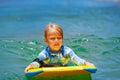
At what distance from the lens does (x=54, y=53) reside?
15.0 feet

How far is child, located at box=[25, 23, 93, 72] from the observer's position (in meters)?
4.41

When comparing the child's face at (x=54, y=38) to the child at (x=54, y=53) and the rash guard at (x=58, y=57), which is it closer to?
the child at (x=54, y=53)

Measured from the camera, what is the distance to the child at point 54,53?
14.5 feet

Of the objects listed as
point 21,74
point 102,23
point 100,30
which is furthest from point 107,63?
point 102,23

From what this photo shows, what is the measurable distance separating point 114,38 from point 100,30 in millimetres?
1752

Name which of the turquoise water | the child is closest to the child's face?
the child

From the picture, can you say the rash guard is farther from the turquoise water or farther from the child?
the turquoise water

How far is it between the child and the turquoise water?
1.35m

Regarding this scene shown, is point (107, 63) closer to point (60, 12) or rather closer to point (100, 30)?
point (100, 30)

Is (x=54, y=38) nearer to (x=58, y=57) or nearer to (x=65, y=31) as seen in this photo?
(x=58, y=57)

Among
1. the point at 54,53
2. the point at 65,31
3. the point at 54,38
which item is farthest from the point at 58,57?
the point at 65,31

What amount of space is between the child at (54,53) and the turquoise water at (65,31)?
1.35m

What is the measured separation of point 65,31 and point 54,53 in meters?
6.45

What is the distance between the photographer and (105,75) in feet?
20.1
